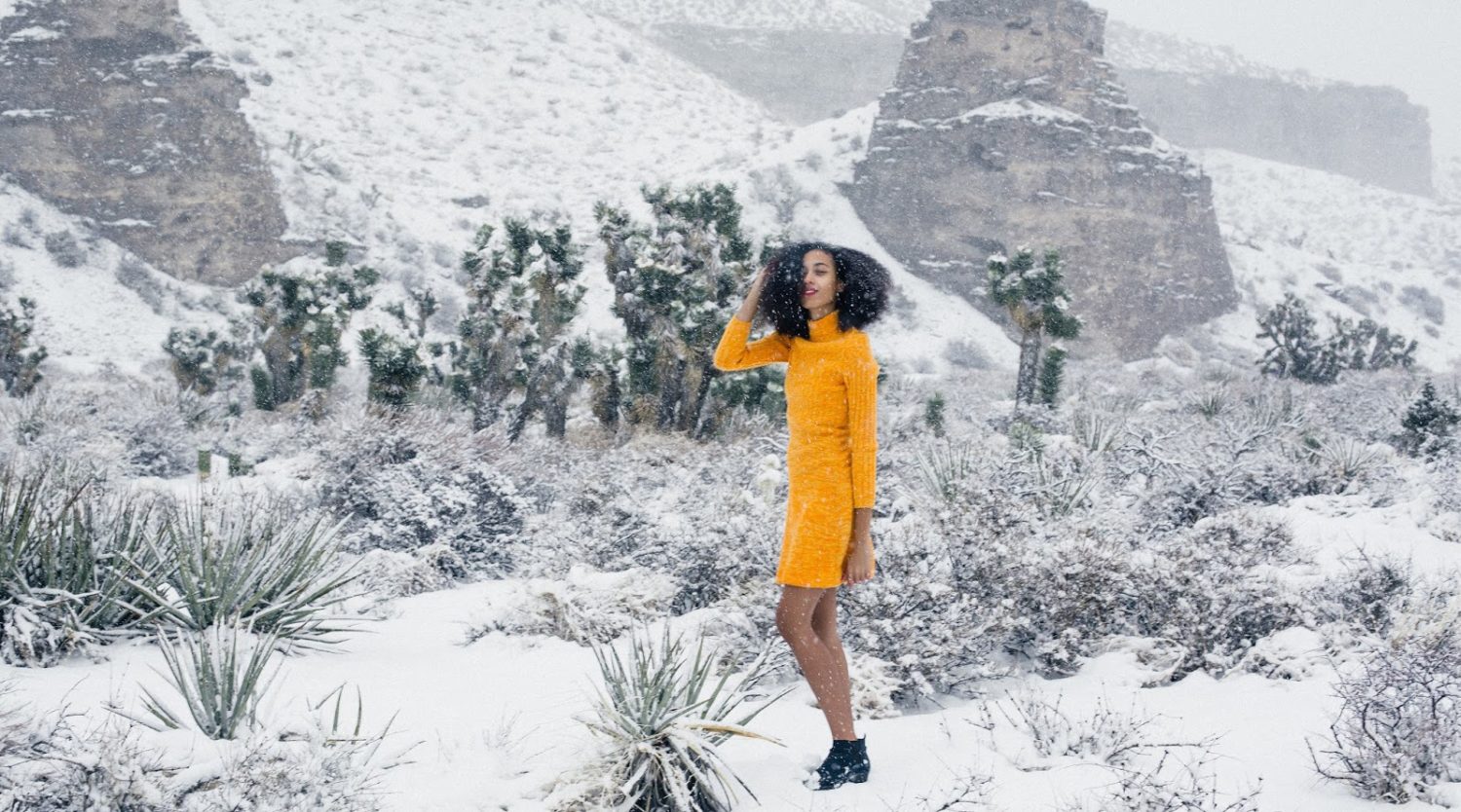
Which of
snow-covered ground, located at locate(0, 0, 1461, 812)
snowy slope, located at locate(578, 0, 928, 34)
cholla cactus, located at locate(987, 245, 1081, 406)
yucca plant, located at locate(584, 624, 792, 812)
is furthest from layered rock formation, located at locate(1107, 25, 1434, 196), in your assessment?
yucca plant, located at locate(584, 624, 792, 812)

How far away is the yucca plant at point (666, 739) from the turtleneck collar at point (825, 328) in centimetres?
110

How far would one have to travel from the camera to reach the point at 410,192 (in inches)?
1455

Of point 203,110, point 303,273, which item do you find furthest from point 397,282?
point 303,273

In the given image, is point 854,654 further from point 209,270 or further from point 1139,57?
point 1139,57

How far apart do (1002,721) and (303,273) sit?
16191 mm

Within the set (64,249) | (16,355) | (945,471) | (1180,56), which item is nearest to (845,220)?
(64,249)

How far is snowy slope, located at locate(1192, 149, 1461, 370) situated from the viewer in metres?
41.6

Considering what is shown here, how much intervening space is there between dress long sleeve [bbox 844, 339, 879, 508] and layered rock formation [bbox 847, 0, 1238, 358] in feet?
120

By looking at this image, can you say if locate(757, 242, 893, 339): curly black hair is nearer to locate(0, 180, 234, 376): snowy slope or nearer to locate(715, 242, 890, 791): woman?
locate(715, 242, 890, 791): woman

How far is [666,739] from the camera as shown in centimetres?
310

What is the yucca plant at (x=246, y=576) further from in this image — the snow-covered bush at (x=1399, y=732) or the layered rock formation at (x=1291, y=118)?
the layered rock formation at (x=1291, y=118)

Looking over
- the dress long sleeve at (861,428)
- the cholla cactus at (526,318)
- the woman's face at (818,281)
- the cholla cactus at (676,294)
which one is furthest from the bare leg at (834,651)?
the cholla cactus at (526,318)

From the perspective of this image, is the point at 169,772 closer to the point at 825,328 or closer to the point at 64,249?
the point at 825,328

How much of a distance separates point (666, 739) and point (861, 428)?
1.16 m
